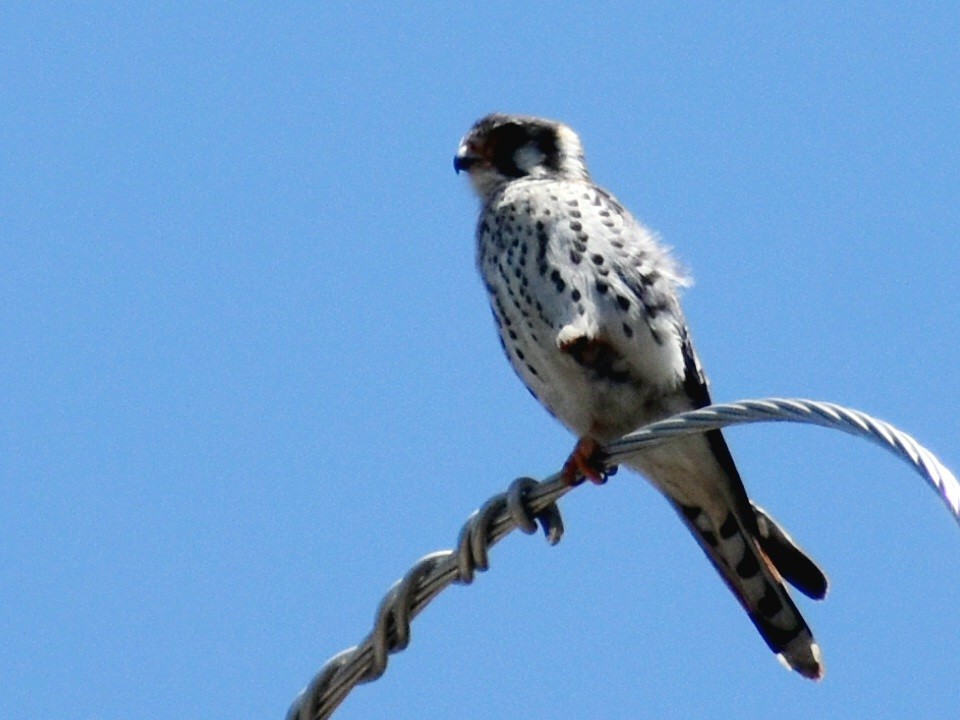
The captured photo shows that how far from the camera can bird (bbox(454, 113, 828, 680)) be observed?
5.46 m

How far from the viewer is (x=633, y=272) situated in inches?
219

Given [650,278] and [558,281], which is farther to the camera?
[650,278]

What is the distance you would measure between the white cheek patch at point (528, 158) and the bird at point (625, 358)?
1.39 feet

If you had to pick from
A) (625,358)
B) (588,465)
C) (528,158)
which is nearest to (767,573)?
(625,358)

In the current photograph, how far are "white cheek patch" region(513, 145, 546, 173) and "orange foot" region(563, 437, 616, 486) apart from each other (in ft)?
5.20

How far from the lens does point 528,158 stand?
6.50 meters

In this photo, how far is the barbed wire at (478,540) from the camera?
330cm

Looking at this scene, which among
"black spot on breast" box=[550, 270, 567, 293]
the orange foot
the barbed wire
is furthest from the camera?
"black spot on breast" box=[550, 270, 567, 293]

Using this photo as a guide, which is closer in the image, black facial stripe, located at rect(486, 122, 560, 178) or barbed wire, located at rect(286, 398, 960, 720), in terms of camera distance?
barbed wire, located at rect(286, 398, 960, 720)

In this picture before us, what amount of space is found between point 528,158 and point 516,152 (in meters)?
0.06

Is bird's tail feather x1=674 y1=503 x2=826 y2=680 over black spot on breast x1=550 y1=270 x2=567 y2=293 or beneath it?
beneath

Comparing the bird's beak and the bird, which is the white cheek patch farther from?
the bird

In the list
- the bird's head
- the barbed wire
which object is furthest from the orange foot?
the bird's head

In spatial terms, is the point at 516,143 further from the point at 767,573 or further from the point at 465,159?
the point at 767,573
